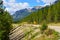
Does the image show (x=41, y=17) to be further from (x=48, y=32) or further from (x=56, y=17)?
(x=48, y=32)

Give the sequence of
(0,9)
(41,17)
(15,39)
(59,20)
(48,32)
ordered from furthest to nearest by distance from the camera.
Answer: (41,17) < (59,20) < (15,39) < (48,32) < (0,9)

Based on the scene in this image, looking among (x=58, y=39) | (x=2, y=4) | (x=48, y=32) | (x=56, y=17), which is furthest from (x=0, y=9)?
(x=56, y=17)

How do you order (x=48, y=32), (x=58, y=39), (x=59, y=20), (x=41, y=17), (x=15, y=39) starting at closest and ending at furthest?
(x=58, y=39)
(x=48, y=32)
(x=15, y=39)
(x=59, y=20)
(x=41, y=17)

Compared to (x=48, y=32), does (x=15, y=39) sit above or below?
below

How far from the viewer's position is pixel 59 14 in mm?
101125

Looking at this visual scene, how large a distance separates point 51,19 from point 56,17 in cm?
882

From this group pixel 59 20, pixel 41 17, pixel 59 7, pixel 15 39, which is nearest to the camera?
pixel 15 39

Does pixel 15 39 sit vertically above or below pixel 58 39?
below

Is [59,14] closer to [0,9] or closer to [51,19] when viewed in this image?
[51,19]

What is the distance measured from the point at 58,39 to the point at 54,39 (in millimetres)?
686

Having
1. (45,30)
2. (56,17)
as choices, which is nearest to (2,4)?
(45,30)

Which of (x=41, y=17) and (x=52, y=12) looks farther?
(x=41, y=17)

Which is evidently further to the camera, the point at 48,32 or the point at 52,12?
the point at 52,12

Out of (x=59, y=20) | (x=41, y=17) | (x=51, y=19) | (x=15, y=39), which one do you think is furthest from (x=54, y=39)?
(x=41, y=17)
